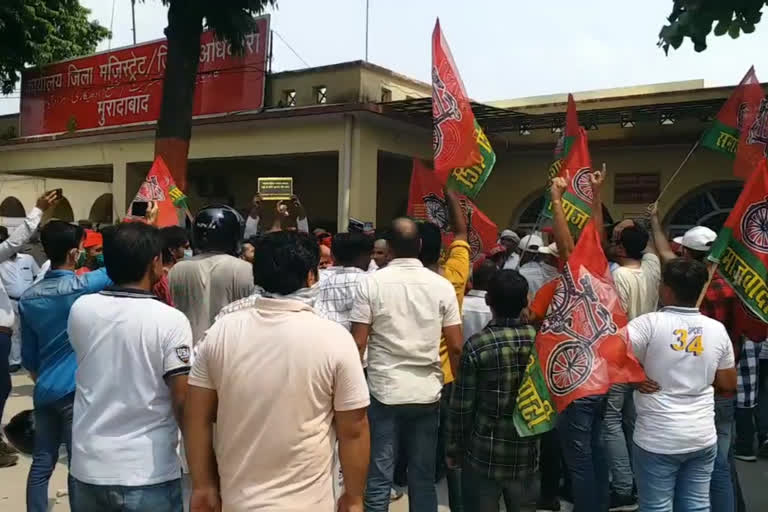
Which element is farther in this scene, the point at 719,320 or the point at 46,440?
the point at 719,320

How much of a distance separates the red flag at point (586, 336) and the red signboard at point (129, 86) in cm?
1058

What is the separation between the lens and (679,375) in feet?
10.5

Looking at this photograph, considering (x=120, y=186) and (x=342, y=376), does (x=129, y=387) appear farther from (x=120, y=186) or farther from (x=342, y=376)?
(x=120, y=186)

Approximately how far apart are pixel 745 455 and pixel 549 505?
2.11m

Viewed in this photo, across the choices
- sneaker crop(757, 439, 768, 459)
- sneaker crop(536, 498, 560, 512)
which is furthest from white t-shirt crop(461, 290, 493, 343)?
sneaker crop(757, 439, 768, 459)

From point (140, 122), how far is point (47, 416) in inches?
513

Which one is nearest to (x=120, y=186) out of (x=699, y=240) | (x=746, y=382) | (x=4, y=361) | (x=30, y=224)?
(x=4, y=361)

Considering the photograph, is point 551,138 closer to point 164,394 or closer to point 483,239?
point 483,239

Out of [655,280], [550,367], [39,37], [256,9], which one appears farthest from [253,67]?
[550,367]

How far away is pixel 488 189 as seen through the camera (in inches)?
575

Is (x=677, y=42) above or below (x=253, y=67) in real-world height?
below

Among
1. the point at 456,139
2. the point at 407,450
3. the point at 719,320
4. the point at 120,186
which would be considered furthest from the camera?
the point at 120,186

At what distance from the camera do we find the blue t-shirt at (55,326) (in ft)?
10.6

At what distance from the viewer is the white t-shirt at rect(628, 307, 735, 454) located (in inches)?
126
